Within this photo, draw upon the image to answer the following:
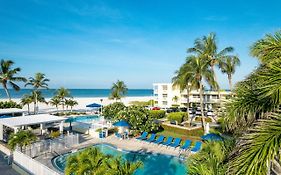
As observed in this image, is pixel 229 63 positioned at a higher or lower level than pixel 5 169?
higher

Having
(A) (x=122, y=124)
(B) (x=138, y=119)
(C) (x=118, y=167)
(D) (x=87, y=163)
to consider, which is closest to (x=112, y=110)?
(B) (x=138, y=119)

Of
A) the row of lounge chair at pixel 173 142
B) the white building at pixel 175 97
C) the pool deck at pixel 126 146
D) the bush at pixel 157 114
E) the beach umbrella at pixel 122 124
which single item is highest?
the white building at pixel 175 97

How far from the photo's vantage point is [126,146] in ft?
70.2

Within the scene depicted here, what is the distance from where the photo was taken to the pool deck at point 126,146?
18.2m

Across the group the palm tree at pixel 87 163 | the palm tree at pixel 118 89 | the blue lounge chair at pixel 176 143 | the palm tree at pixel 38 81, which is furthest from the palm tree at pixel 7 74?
the palm tree at pixel 87 163

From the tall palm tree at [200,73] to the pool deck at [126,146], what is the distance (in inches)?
273

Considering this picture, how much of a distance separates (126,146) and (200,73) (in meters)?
10.9

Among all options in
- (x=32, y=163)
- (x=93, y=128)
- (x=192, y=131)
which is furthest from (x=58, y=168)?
(x=192, y=131)

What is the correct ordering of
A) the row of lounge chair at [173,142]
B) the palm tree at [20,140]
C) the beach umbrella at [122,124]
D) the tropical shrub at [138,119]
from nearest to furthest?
the palm tree at [20,140]
the row of lounge chair at [173,142]
the beach umbrella at [122,124]
the tropical shrub at [138,119]

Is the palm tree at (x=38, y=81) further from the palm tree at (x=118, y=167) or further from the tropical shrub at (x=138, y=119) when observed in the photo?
the palm tree at (x=118, y=167)

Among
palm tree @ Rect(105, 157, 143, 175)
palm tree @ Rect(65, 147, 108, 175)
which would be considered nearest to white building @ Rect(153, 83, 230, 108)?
palm tree @ Rect(65, 147, 108, 175)

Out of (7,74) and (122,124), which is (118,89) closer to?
(7,74)

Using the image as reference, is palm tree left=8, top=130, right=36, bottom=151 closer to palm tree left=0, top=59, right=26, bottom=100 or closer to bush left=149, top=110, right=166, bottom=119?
bush left=149, top=110, right=166, bottom=119

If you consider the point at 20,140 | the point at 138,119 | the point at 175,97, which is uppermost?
the point at 175,97
